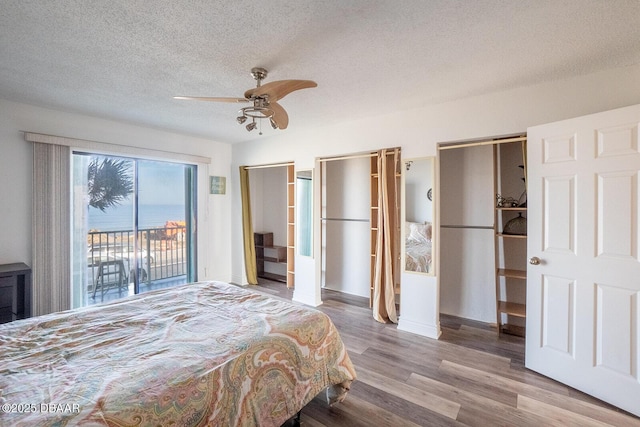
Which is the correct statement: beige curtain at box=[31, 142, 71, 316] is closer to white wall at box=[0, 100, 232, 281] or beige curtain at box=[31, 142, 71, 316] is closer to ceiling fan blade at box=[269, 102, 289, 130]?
white wall at box=[0, 100, 232, 281]

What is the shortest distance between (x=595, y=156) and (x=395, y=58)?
64.8 inches

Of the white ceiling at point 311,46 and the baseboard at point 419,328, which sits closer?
the white ceiling at point 311,46

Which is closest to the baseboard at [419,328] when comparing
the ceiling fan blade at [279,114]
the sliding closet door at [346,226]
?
the sliding closet door at [346,226]

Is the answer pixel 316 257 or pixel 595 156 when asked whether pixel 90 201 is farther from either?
pixel 595 156

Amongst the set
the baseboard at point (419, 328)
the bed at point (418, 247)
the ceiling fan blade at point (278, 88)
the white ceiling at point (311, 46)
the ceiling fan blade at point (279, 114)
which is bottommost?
the baseboard at point (419, 328)

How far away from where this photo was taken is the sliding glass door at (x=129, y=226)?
3.52m

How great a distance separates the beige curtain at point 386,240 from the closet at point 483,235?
26.0 inches

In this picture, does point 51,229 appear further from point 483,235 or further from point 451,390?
point 483,235

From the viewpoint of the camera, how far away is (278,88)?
1.91 m

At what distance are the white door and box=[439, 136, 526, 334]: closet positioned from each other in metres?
0.57

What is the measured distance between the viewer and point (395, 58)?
2.11m

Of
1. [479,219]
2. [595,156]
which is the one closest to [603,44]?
[595,156]

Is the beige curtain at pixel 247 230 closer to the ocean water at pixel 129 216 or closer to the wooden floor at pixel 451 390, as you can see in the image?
the ocean water at pixel 129 216

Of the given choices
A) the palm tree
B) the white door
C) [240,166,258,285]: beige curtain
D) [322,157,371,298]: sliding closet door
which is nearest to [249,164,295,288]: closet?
[240,166,258,285]: beige curtain
